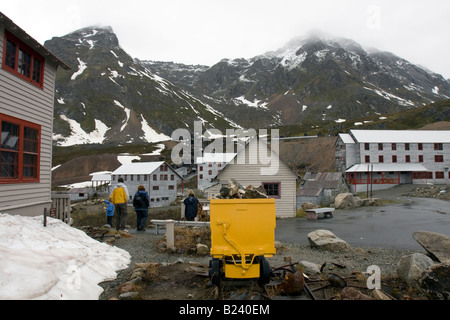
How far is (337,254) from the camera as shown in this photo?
34.8 feet

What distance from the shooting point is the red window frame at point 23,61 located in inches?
379

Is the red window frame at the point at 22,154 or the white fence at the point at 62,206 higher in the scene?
the red window frame at the point at 22,154

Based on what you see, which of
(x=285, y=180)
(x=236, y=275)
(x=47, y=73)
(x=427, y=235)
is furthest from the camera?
(x=285, y=180)

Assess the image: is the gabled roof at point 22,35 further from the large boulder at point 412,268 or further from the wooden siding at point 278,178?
the wooden siding at point 278,178

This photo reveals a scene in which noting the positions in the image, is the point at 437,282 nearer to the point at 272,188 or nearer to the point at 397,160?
the point at 272,188

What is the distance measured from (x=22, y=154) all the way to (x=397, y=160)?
56.4 metres

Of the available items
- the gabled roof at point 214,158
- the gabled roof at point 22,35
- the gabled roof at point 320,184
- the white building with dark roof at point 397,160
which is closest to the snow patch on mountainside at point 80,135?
the gabled roof at point 214,158

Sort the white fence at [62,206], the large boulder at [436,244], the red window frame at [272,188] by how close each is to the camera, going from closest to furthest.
Result: the large boulder at [436,244], the white fence at [62,206], the red window frame at [272,188]

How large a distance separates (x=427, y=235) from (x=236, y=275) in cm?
720

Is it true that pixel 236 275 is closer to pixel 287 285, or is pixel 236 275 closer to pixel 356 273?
pixel 287 285

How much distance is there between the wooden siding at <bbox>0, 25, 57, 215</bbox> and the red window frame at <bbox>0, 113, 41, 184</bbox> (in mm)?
177

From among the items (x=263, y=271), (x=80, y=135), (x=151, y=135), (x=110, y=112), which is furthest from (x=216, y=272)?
(x=110, y=112)

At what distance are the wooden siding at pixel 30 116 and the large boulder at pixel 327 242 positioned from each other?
10.4 metres
